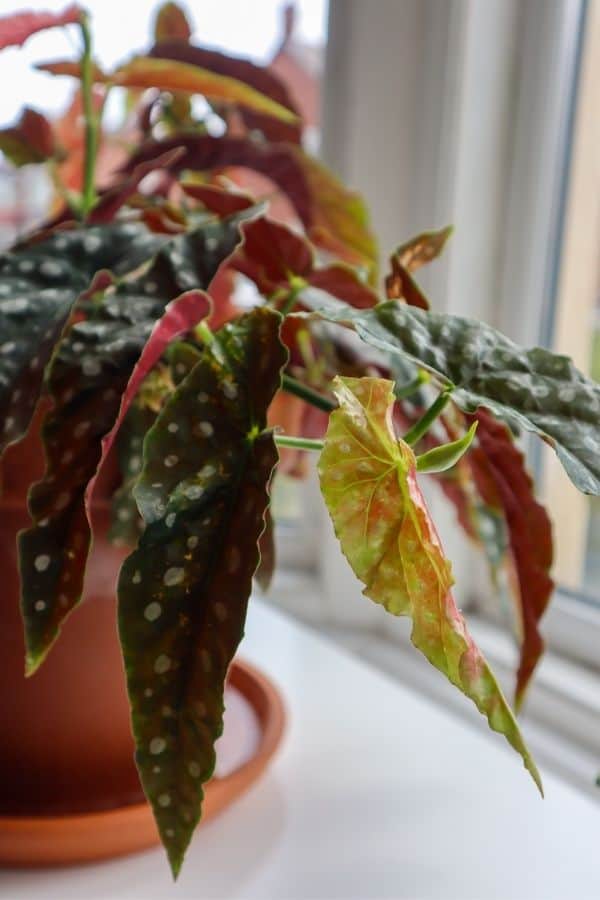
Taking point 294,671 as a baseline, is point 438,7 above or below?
above

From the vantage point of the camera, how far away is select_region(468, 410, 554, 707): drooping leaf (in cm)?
58

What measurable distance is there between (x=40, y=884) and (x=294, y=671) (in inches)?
16.6

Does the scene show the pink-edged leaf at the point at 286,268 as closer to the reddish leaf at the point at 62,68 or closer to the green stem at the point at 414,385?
the green stem at the point at 414,385

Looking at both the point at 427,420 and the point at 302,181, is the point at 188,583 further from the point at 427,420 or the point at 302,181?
the point at 302,181

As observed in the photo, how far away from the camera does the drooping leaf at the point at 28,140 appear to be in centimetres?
75

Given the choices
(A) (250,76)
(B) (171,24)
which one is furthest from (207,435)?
(B) (171,24)

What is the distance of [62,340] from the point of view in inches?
20.1

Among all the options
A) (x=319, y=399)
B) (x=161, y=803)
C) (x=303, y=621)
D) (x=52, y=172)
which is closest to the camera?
(x=161, y=803)

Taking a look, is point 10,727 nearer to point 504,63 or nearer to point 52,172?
point 52,172

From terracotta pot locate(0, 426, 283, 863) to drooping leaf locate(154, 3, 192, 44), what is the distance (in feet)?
1.68

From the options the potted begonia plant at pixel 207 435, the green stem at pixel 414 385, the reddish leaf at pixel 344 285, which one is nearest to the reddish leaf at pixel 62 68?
the potted begonia plant at pixel 207 435

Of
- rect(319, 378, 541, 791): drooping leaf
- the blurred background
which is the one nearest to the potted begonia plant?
rect(319, 378, 541, 791): drooping leaf

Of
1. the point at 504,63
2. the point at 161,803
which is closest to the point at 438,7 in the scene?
the point at 504,63

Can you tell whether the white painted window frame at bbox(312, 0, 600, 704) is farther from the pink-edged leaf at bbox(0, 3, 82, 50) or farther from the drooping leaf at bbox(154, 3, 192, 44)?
the pink-edged leaf at bbox(0, 3, 82, 50)
